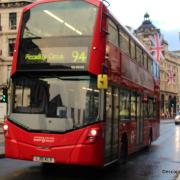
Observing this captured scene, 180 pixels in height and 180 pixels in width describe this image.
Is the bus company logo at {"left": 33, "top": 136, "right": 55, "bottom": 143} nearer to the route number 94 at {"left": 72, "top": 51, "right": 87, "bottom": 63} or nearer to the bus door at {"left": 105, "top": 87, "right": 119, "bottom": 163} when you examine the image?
the bus door at {"left": 105, "top": 87, "right": 119, "bottom": 163}

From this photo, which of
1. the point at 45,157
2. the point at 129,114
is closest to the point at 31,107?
the point at 45,157

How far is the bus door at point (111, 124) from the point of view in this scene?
40.6 ft

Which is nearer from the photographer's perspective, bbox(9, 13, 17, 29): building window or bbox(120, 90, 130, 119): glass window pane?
bbox(120, 90, 130, 119): glass window pane

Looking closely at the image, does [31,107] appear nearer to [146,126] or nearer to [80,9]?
[80,9]

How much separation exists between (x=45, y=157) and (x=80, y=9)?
3698mm

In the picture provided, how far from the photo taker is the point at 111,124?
42.2ft

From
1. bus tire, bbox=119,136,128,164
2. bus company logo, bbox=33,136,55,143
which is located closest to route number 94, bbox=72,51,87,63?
bus company logo, bbox=33,136,55,143

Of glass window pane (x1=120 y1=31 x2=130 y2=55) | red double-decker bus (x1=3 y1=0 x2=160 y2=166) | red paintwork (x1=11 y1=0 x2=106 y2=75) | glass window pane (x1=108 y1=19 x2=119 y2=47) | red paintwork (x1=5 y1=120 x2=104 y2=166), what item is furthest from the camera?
glass window pane (x1=120 y1=31 x2=130 y2=55)

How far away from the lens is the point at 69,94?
1182 cm

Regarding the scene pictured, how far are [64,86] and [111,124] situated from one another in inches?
69.8

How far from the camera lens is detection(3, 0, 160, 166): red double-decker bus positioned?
11.6 metres

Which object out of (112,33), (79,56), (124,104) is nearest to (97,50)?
(79,56)

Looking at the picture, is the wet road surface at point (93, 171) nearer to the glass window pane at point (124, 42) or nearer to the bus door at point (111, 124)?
the bus door at point (111, 124)

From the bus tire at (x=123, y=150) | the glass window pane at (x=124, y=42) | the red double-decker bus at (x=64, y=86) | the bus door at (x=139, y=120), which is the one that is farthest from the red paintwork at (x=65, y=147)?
the bus door at (x=139, y=120)
